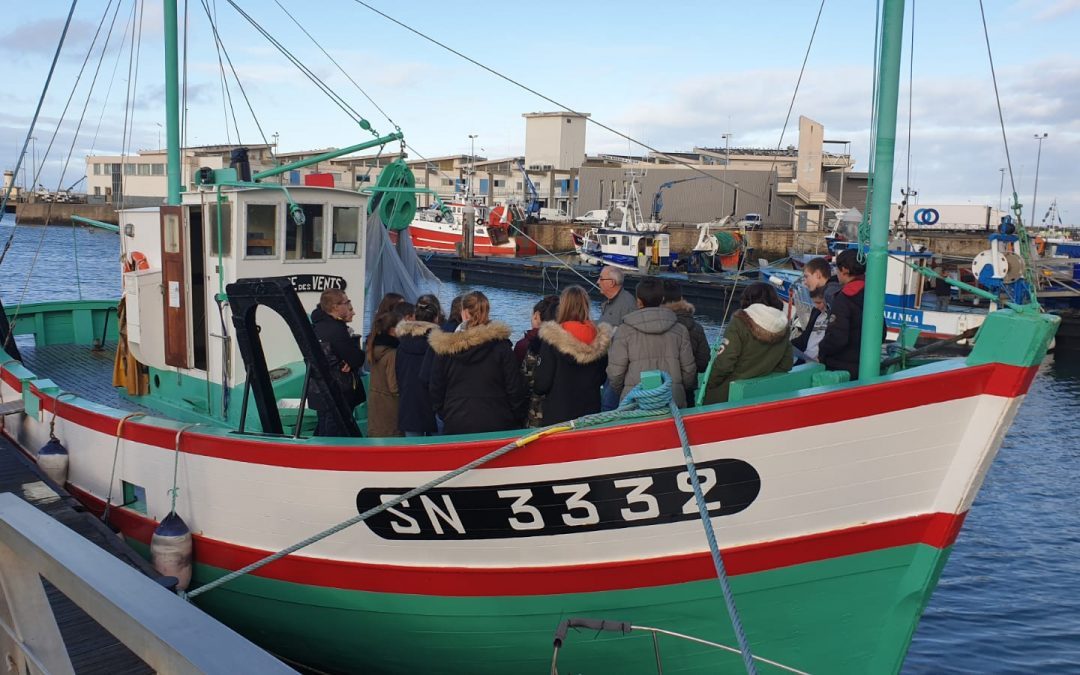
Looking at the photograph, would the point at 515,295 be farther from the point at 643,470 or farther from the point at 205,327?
the point at 643,470

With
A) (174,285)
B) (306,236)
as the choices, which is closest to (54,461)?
(174,285)

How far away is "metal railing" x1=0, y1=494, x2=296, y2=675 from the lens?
1502 millimetres

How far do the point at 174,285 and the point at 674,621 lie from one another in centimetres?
551

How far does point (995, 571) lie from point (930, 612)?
5.55 feet

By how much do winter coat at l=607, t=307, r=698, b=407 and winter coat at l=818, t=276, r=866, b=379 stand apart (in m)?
1.21

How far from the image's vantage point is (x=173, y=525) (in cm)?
660

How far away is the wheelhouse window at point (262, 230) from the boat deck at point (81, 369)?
2.38 meters

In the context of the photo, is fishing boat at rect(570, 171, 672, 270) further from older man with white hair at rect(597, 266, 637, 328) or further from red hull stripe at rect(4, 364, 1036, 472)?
red hull stripe at rect(4, 364, 1036, 472)

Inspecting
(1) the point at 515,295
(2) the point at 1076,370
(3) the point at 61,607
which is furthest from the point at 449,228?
(3) the point at 61,607

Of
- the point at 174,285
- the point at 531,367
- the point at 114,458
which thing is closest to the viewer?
the point at 531,367

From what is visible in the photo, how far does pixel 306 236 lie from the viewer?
8.29 m

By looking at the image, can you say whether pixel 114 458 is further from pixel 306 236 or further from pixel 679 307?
pixel 679 307

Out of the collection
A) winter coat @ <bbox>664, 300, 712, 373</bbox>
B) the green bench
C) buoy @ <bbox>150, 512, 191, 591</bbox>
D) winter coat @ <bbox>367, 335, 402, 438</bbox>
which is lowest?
buoy @ <bbox>150, 512, 191, 591</bbox>

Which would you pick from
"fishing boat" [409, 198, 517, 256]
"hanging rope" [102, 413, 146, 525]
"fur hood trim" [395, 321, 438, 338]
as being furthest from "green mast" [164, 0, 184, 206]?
"fishing boat" [409, 198, 517, 256]
